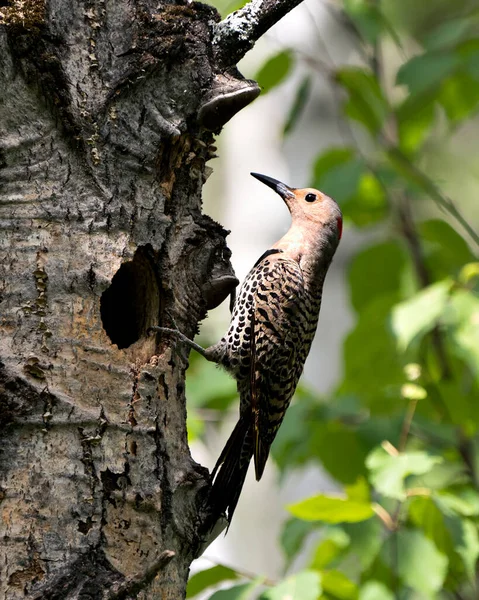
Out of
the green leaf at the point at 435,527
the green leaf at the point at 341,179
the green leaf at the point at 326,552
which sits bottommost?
the green leaf at the point at 326,552

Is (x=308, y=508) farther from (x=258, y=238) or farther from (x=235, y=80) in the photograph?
(x=258, y=238)

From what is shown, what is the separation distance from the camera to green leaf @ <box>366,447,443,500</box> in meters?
3.00

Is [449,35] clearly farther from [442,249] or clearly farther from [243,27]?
[243,27]

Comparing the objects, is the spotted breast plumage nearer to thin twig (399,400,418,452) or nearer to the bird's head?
the bird's head

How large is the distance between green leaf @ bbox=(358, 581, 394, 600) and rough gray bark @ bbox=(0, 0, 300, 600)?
978mm

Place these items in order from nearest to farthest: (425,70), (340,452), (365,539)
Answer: (365,539) < (425,70) < (340,452)

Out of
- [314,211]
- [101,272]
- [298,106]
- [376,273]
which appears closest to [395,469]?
[101,272]

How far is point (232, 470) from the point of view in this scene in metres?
3.13

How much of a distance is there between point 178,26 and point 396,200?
2445 mm

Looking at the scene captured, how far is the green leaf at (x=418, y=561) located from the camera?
3002 mm

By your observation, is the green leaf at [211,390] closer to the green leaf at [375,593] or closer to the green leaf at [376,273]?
the green leaf at [376,273]

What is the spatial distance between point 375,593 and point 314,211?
1.78m

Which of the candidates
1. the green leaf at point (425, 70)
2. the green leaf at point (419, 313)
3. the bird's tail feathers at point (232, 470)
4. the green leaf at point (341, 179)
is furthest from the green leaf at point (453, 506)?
the green leaf at point (425, 70)

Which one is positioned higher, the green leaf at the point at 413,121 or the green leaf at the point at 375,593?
the green leaf at the point at 413,121
